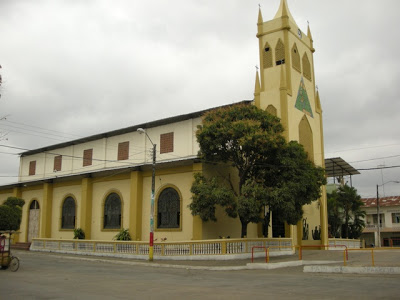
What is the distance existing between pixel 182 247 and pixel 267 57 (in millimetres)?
16205

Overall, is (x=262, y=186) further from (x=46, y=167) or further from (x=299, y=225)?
(x=46, y=167)

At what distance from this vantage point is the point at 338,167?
160 ft

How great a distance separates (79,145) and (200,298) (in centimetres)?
3067

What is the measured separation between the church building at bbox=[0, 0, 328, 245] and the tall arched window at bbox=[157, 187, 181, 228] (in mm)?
67

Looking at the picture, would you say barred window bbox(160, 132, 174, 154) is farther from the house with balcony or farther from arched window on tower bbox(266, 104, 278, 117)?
the house with balcony

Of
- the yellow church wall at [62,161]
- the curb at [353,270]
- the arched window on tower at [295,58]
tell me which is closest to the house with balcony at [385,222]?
the arched window on tower at [295,58]

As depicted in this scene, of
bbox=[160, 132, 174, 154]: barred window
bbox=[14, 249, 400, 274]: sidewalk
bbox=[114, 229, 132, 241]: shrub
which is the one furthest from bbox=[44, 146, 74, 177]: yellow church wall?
bbox=[14, 249, 400, 274]: sidewalk

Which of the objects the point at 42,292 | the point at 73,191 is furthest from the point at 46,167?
the point at 42,292

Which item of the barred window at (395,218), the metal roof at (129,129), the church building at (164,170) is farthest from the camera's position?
the barred window at (395,218)

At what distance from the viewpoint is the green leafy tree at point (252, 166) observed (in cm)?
2303

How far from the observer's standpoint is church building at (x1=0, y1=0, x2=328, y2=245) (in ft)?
95.1

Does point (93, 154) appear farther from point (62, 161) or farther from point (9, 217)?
point (9, 217)

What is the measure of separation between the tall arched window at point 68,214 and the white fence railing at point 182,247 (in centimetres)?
487

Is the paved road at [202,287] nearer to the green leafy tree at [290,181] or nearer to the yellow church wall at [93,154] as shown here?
the green leafy tree at [290,181]
